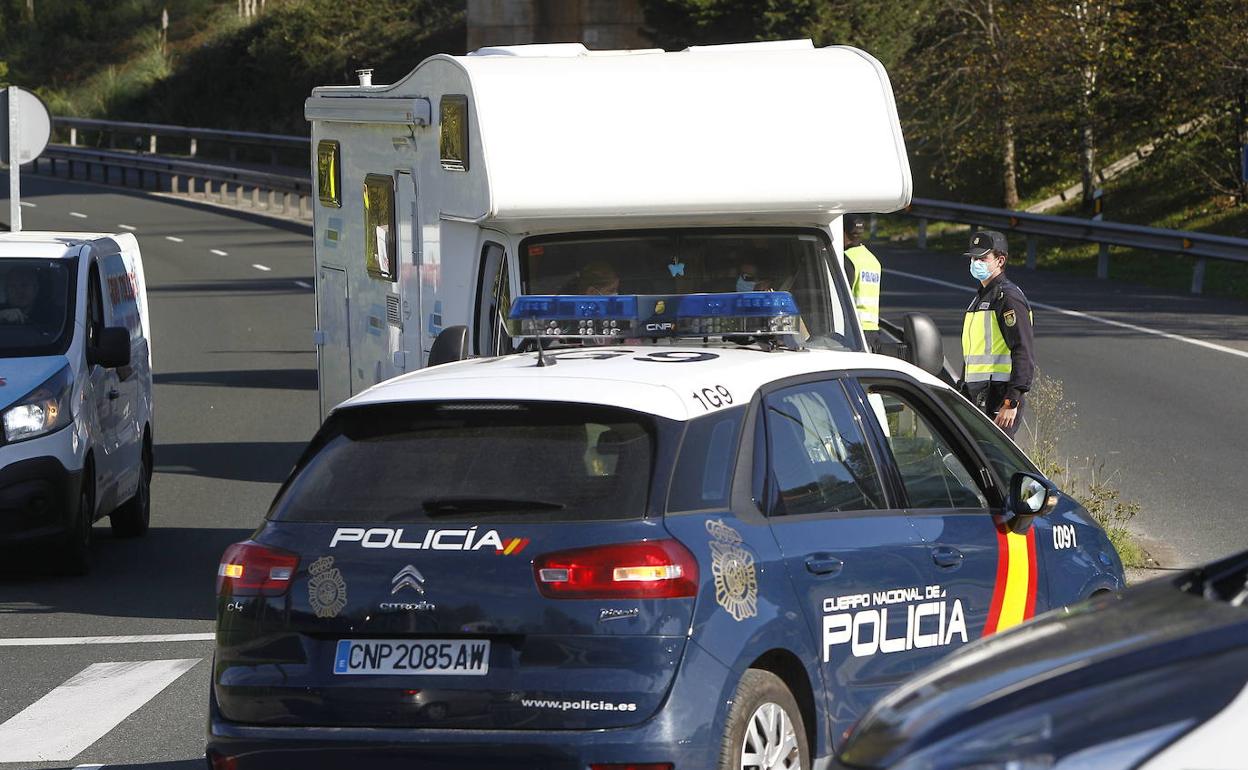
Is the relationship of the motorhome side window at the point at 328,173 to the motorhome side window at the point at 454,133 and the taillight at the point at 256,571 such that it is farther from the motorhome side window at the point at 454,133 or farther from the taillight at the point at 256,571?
the taillight at the point at 256,571

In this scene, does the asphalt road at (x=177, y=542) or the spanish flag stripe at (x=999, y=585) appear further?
the asphalt road at (x=177, y=542)

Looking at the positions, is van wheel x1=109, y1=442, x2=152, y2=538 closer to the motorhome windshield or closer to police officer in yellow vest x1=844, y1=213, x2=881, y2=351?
the motorhome windshield

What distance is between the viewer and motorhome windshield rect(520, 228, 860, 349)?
10086 millimetres

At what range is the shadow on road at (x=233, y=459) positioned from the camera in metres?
15.0

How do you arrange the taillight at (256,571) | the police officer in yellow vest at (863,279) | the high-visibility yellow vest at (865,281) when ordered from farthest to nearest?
the high-visibility yellow vest at (865,281) < the police officer in yellow vest at (863,279) < the taillight at (256,571)

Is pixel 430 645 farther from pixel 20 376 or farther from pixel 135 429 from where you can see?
pixel 135 429

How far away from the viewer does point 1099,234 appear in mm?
28391

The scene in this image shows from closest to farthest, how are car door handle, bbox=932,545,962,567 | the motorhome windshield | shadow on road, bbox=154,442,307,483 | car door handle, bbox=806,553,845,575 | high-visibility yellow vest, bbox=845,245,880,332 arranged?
1. car door handle, bbox=806,553,845,575
2. car door handle, bbox=932,545,962,567
3. the motorhome windshield
4. high-visibility yellow vest, bbox=845,245,880,332
5. shadow on road, bbox=154,442,307,483

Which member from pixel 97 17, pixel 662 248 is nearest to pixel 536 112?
pixel 662 248

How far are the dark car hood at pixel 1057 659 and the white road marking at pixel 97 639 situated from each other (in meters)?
6.18

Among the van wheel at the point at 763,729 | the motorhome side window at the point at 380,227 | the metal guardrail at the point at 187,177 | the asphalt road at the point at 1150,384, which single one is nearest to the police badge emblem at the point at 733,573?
the van wheel at the point at 763,729

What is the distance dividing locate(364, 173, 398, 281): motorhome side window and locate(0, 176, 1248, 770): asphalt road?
6.53ft

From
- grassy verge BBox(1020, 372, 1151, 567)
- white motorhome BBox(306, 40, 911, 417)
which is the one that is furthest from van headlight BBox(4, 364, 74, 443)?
grassy verge BBox(1020, 372, 1151, 567)

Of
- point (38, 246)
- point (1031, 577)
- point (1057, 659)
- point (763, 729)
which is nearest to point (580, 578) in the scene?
point (763, 729)
